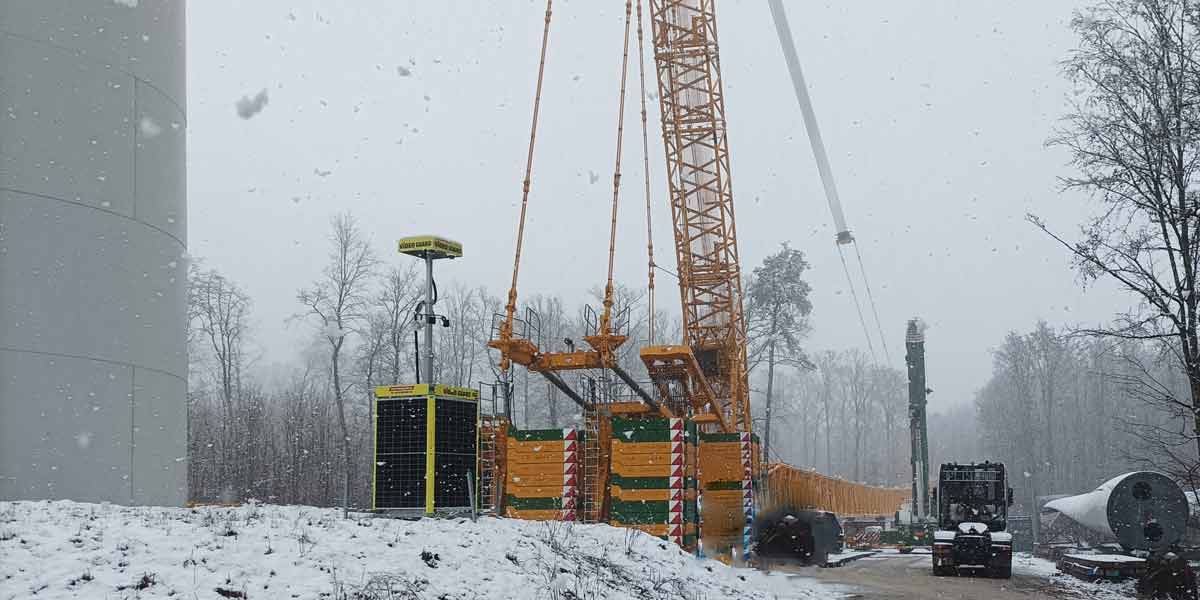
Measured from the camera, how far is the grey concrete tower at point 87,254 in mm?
12477

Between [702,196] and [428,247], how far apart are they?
818 inches

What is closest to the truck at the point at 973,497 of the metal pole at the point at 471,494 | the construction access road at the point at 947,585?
the construction access road at the point at 947,585

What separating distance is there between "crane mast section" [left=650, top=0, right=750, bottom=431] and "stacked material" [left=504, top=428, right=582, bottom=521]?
43.7ft

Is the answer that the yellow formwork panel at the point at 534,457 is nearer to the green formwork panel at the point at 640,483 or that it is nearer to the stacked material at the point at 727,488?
the green formwork panel at the point at 640,483

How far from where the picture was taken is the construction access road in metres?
18.1

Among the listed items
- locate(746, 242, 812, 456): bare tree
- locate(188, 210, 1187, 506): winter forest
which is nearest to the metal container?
locate(188, 210, 1187, 506): winter forest

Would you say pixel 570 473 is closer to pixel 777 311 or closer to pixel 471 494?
pixel 471 494

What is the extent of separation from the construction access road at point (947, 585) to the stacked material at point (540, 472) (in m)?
5.53

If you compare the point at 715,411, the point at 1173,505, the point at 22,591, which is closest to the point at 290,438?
the point at 715,411

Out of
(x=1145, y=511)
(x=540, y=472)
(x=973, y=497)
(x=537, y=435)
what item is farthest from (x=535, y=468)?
(x=973, y=497)

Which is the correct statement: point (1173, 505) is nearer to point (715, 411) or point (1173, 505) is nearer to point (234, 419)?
point (715, 411)

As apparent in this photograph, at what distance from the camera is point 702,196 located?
113 feet

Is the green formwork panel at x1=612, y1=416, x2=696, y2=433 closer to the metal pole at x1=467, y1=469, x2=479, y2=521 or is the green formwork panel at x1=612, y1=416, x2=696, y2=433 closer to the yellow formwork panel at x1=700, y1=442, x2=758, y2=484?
the yellow formwork panel at x1=700, y1=442, x2=758, y2=484

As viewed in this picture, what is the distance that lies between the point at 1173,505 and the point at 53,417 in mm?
18730
